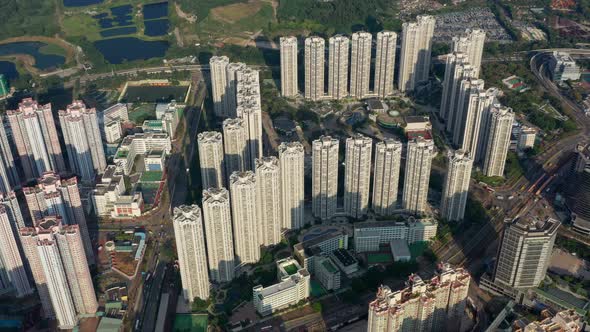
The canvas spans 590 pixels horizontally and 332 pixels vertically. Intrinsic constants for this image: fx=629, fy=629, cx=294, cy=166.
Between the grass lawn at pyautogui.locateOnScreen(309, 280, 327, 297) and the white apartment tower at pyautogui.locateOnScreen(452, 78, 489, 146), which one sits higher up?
the white apartment tower at pyautogui.locateOnScreen(452, 78, 489, 146)

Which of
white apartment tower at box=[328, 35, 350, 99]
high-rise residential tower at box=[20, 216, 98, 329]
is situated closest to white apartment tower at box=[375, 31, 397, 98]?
white apartment tower at box=[328, 35, 350, 99]

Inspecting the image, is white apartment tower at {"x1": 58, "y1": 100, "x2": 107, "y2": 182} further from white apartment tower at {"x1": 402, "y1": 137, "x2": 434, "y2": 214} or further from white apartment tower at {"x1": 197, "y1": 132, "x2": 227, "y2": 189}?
white apartment tower at {"x1": 402, "y1": 137, "x2": 434, "y2": 214}

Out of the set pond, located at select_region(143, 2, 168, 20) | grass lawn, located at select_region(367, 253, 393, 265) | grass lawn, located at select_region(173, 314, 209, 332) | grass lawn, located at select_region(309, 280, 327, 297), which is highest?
pond, located at select_region(143, 2, 168, 20)

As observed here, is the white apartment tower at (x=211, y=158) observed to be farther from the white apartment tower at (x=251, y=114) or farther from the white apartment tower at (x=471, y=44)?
the white apartment tower at (x=471, y=44)

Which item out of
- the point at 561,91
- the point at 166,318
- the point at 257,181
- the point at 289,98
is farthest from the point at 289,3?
the point at 166,318

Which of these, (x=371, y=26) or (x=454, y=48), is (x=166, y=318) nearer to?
(x=454, y=48)

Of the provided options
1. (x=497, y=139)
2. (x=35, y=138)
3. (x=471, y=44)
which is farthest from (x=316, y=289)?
(x=471, y=44)

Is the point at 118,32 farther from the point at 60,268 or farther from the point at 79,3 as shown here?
the point at 60,268
